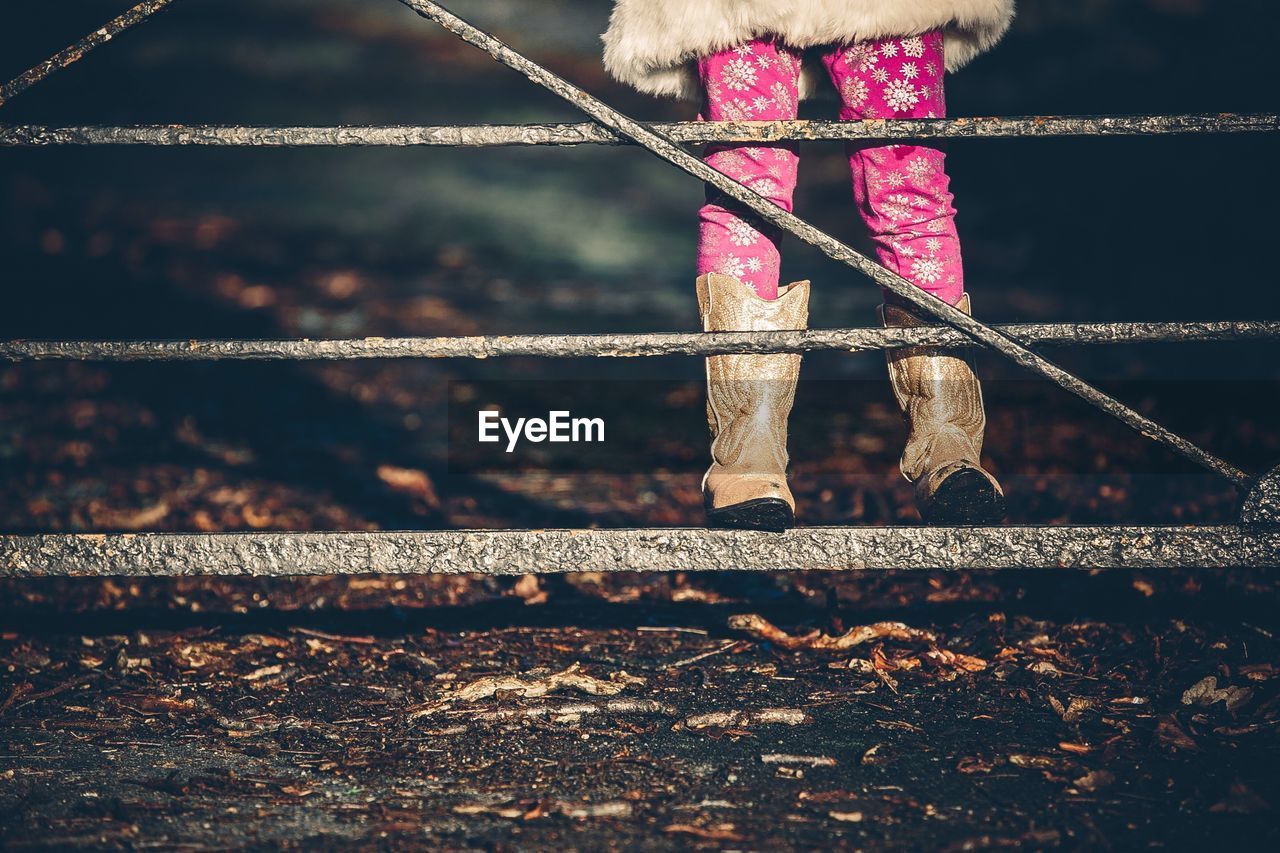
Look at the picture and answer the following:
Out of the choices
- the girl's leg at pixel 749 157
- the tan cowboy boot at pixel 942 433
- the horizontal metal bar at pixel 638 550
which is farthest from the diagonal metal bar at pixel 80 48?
the tan cowboy boot at pixel 942 433

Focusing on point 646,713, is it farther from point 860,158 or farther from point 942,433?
point 860,158

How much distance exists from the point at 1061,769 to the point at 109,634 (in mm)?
2586

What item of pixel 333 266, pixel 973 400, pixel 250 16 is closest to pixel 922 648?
pixel 973 400

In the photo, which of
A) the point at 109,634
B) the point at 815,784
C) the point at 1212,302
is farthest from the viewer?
the point at 1212,302

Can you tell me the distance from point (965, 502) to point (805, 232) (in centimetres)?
81

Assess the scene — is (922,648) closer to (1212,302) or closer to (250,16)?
(1212,302)

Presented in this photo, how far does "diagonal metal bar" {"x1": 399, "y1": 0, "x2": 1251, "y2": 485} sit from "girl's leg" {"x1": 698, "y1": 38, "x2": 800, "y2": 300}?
237mm

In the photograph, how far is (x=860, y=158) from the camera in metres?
3.14

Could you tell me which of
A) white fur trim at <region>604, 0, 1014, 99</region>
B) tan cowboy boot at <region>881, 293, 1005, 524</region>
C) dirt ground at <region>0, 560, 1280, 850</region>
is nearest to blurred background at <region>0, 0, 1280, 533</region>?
dirt ground at <region>0, 560, 1280, 850</region>

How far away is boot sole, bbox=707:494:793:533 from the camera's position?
2955mm

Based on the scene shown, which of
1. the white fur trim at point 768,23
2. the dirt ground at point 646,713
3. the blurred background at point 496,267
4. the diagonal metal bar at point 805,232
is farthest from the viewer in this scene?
the blurred background at point 496,267

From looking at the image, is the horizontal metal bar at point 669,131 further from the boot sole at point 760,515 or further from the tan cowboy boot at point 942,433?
the boot sole at point 760,515

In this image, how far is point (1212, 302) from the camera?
7727 millimetres

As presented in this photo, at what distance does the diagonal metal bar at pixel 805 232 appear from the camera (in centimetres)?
277
